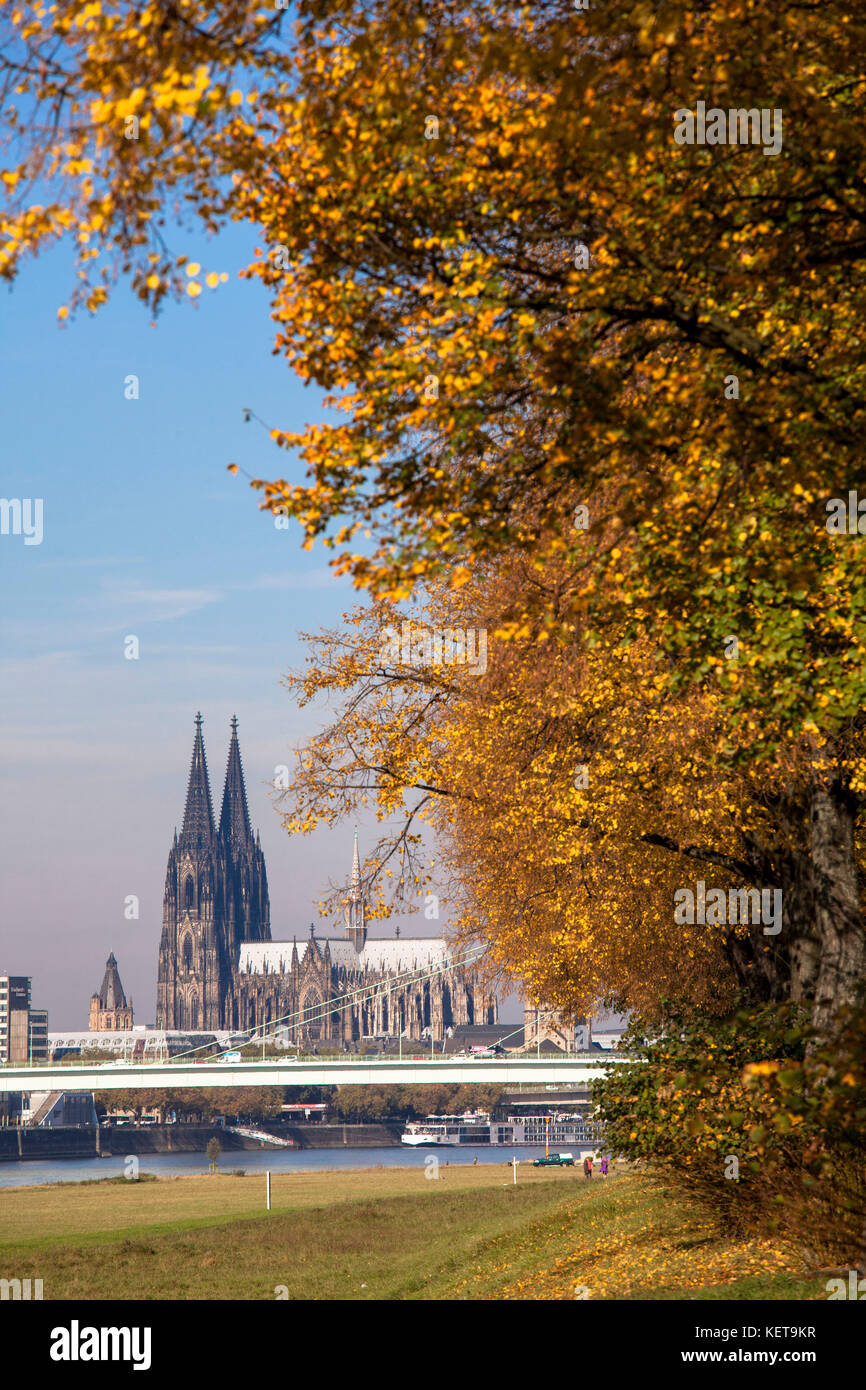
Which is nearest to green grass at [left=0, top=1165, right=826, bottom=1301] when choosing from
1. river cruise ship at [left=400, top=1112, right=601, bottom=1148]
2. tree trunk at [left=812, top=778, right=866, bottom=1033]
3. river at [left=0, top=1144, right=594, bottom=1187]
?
tree trunk at [left=812, top=778, right=866, bottom=1033]

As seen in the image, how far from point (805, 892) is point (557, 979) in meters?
9.96

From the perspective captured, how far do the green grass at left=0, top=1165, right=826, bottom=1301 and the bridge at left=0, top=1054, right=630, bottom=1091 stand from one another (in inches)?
1276

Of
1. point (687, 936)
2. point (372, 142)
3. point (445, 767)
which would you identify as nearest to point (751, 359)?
point (372, 142)

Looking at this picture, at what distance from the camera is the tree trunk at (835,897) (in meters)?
15.9

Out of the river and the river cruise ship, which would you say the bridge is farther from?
the river cruise ship

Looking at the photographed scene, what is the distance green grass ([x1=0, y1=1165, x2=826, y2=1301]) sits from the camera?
48.3 feet

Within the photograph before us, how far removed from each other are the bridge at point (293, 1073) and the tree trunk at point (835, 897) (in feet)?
292

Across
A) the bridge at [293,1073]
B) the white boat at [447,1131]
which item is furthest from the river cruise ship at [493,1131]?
the bridge at [293,1073]

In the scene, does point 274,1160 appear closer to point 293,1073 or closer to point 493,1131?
point 293,1073

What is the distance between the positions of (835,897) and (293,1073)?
99676 mm

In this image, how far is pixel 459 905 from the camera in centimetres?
2628

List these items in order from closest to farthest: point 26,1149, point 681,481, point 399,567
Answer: point 399,567, point 681,481, point 26,1149

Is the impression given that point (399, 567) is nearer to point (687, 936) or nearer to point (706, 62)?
point (706, 62)

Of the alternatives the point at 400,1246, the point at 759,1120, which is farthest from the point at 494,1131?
the point at 759,1120
